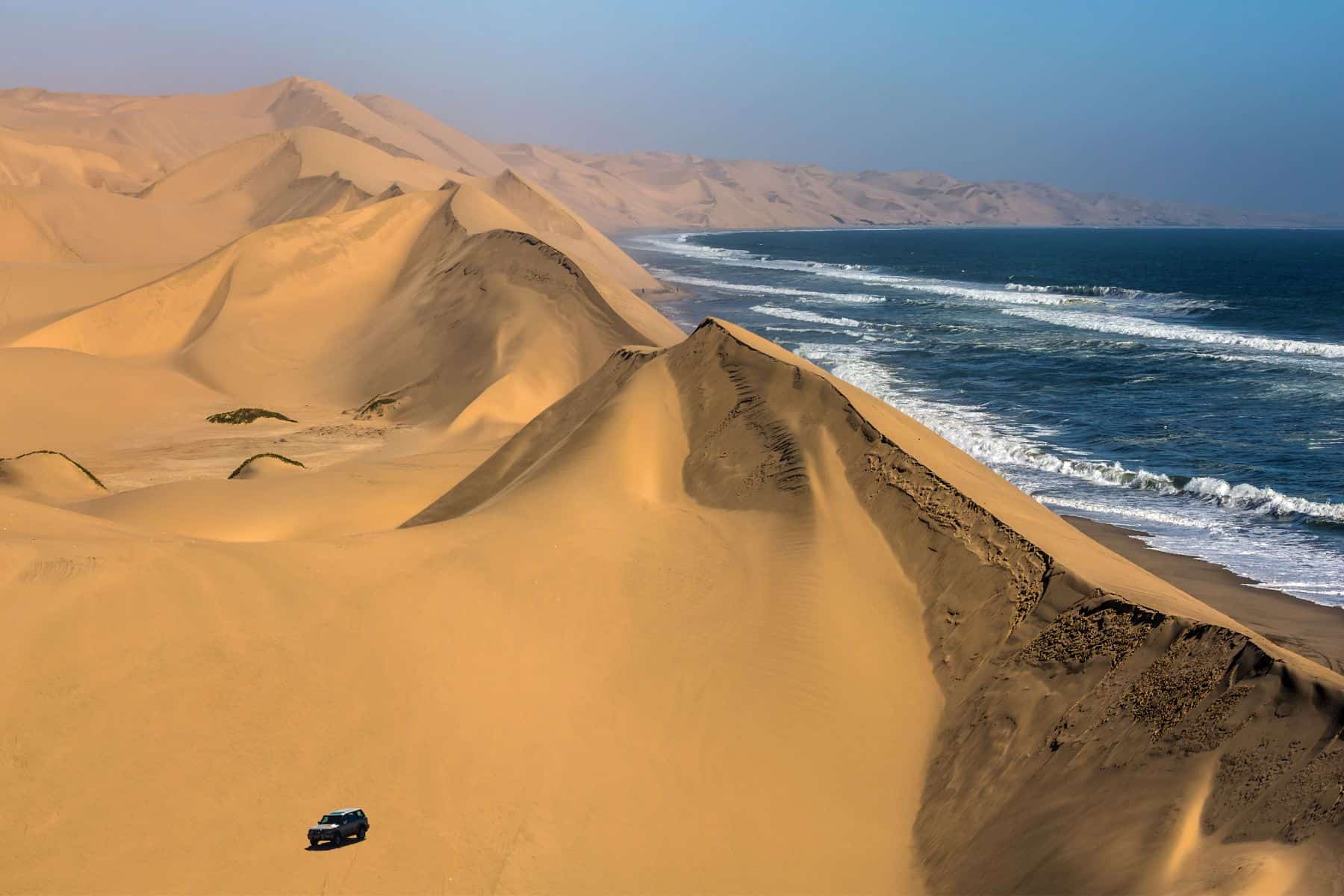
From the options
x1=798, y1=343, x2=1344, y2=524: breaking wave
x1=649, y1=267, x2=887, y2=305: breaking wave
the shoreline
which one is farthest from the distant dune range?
x1=649, y1=267, x2=887, y2=305: breaking wave

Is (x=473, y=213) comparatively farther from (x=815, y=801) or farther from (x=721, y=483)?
(x=815, y=801)

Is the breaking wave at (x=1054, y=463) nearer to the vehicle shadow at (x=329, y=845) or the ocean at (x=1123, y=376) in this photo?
the ocean at (x=1123, y=376)

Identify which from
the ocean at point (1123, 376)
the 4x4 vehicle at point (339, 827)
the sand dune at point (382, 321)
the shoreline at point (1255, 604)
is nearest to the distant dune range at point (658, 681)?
the 4x4 vehicle at point (339, 827)

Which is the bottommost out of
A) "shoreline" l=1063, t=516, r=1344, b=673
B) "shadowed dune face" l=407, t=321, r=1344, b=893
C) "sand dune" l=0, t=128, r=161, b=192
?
"shoreline" l=1063, t=516, r=1344, b=673

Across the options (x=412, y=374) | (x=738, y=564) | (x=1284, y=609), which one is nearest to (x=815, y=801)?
(x=738, y=564)

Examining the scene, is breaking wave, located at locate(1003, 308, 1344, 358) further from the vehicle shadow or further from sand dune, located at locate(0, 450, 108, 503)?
the vehicle shadow

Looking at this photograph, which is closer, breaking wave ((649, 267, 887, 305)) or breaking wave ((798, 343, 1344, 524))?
breaking wave ((798, 343, 1344, 524))

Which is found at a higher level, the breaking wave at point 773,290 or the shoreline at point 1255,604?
the breaking wave at point 773,290
